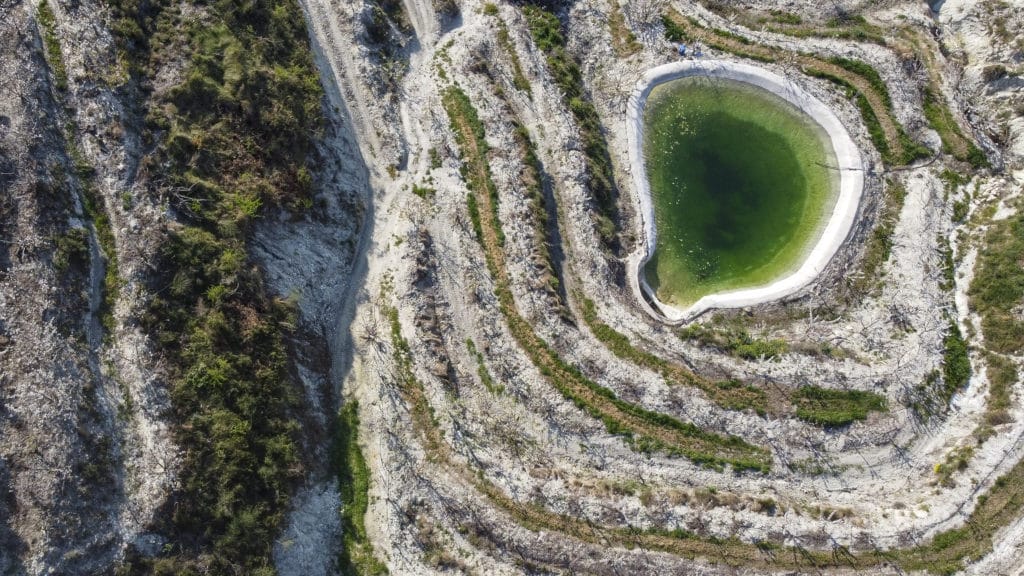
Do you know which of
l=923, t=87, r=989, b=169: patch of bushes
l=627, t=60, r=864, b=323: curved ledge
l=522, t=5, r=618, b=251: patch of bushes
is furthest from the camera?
l=923, t=87, r=989, b=169: patch of bushes

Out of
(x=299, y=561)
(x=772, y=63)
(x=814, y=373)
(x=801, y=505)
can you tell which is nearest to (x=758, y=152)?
(x=772, y=63)

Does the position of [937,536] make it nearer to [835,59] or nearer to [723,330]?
[723,330]

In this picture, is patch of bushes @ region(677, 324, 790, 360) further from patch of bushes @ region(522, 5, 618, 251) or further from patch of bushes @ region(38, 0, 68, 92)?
patch of bushes @ region(38, 0, 68, 92)

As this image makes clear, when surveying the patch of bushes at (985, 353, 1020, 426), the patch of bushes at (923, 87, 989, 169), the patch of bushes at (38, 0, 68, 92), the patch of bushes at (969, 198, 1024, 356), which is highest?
the patch of bushes at (38, 0, 68, 92)

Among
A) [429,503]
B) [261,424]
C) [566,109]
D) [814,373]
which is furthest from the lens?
[566,109]

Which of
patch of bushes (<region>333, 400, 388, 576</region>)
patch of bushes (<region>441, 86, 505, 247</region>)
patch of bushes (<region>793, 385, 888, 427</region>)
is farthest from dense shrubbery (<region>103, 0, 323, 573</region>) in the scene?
patch of bushes (<region>793, 385, 888, 427</region>)
